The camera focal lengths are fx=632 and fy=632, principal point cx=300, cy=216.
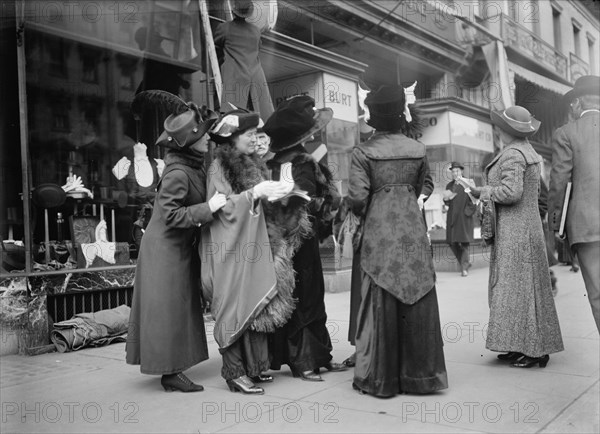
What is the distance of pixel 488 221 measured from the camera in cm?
520

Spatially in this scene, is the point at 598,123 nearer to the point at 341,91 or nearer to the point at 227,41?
the point at 227,41

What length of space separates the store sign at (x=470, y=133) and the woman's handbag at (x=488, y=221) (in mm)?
10056

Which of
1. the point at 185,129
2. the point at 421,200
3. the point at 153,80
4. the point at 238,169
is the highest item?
the point at 153,80

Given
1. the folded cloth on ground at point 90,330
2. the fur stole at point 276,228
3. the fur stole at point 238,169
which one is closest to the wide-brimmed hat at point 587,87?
the fur stole at point 276,228

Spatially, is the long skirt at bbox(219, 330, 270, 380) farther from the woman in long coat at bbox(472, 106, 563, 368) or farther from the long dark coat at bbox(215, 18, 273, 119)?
the long dark coat at bbox(215, 18, 273, 119)

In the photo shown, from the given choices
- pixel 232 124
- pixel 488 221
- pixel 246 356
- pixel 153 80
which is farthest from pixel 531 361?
pixel 153 80

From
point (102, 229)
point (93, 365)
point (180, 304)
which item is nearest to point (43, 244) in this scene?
point (102, 229)

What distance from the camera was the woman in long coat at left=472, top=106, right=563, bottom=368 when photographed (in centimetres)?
491

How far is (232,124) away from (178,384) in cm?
187

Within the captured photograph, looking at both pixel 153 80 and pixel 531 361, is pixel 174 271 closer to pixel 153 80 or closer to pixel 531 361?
pixel 531 361

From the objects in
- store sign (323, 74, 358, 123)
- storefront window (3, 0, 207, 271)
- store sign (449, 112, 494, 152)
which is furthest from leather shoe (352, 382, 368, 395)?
store sign (449, 112, 494, 152)

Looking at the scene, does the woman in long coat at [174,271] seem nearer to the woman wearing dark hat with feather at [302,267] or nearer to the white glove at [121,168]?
the woman wearing dark hat with feather at [302,267]

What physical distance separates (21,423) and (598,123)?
4.39 meters

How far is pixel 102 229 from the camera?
7.50m
